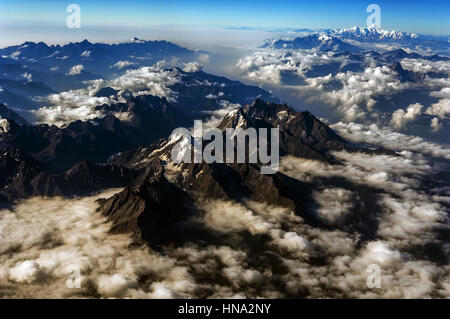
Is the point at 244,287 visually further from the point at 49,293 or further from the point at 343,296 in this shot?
the point at 49,293

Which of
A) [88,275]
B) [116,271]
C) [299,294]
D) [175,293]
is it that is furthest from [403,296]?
[88,275]

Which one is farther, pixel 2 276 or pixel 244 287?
pixel 244 287

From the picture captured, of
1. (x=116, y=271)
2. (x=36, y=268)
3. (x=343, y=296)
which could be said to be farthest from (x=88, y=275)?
(x=343, y=296)

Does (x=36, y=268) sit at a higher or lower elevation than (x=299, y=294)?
higher
